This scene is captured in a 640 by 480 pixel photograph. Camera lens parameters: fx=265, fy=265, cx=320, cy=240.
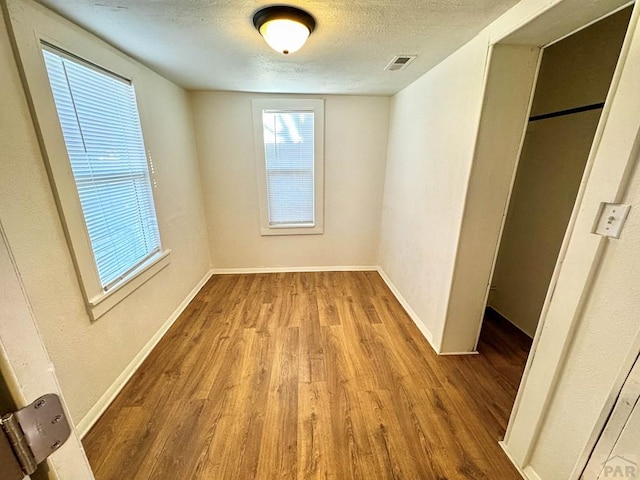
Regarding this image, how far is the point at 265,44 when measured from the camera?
1.72 meters

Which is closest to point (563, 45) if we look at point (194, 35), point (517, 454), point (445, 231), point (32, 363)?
point (445, 231)

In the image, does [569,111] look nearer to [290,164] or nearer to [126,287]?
[290,164]

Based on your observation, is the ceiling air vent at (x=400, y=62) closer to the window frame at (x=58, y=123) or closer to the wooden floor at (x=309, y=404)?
the window frame at (x=58, y=123)

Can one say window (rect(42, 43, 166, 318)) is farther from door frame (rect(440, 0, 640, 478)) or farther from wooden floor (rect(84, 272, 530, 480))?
door frame (rect(440, 0, 640, 478))

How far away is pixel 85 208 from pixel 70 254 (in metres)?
0.28

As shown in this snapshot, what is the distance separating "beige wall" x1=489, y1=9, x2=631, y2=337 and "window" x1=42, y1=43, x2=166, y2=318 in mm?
3167

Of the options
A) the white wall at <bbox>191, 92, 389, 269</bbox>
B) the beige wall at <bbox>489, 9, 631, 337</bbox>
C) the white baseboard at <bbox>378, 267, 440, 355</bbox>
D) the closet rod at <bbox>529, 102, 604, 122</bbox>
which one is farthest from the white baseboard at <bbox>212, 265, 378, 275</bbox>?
the closet rod at <bbox>529, 102, 604, 122</bbox>

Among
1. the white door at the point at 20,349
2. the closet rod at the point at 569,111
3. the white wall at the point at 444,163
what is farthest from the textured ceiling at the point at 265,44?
the white door at the point at 20,349

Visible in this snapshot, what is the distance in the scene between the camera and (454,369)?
76.7 inches

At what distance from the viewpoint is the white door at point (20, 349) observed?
379 millimetres

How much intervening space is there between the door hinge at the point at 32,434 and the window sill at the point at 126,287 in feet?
4.57

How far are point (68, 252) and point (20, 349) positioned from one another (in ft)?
4.43

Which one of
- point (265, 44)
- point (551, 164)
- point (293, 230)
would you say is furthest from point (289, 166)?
point (551, 164)

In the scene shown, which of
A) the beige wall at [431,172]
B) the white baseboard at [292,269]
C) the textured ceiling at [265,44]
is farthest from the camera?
the white baseboard at [292,269]
